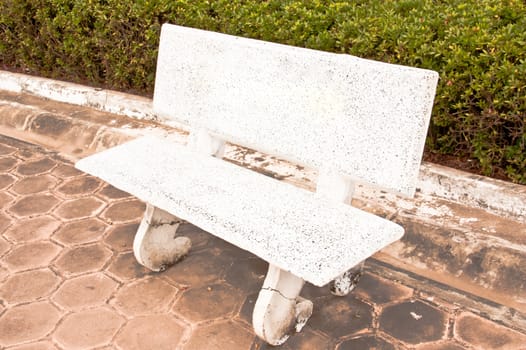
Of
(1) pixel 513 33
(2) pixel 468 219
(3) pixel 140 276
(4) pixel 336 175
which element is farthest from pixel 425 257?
(3) pixel 140 276

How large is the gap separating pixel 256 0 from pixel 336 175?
86.9 inches

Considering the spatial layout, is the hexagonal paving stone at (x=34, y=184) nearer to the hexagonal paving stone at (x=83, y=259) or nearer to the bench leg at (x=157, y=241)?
the hexagonal paving stone at (x=83, y=259)

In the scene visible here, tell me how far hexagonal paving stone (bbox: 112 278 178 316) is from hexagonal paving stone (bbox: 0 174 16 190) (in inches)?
69.7

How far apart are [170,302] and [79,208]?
1346 millimetres

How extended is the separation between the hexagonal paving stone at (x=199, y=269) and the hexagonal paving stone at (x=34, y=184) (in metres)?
1.53

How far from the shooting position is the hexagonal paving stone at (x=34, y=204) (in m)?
4.16

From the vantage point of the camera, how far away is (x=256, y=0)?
4.64 metres

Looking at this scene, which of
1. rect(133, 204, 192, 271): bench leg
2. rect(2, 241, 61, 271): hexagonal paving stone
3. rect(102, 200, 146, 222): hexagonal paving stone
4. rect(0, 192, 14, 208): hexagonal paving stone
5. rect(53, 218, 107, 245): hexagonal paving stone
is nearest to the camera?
rect(133, 204, 192, 271): bench leg

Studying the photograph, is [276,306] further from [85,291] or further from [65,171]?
[65,171]

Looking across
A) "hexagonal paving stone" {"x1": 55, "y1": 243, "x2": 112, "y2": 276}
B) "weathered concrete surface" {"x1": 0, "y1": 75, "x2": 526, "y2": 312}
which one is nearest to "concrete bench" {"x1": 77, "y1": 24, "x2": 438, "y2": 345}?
"hexagonal paving stone" {"x1": 55, "y1": 243, "x2": 112, "y2": 276}

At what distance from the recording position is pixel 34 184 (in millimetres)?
4543

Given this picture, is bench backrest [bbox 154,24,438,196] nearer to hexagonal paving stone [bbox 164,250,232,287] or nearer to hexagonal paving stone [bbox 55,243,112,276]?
hexagonal paving stone [bbox 164,250,232,287]

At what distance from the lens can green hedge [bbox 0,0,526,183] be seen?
3.45m

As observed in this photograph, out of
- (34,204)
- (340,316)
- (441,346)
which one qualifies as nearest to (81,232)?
(34,204)
